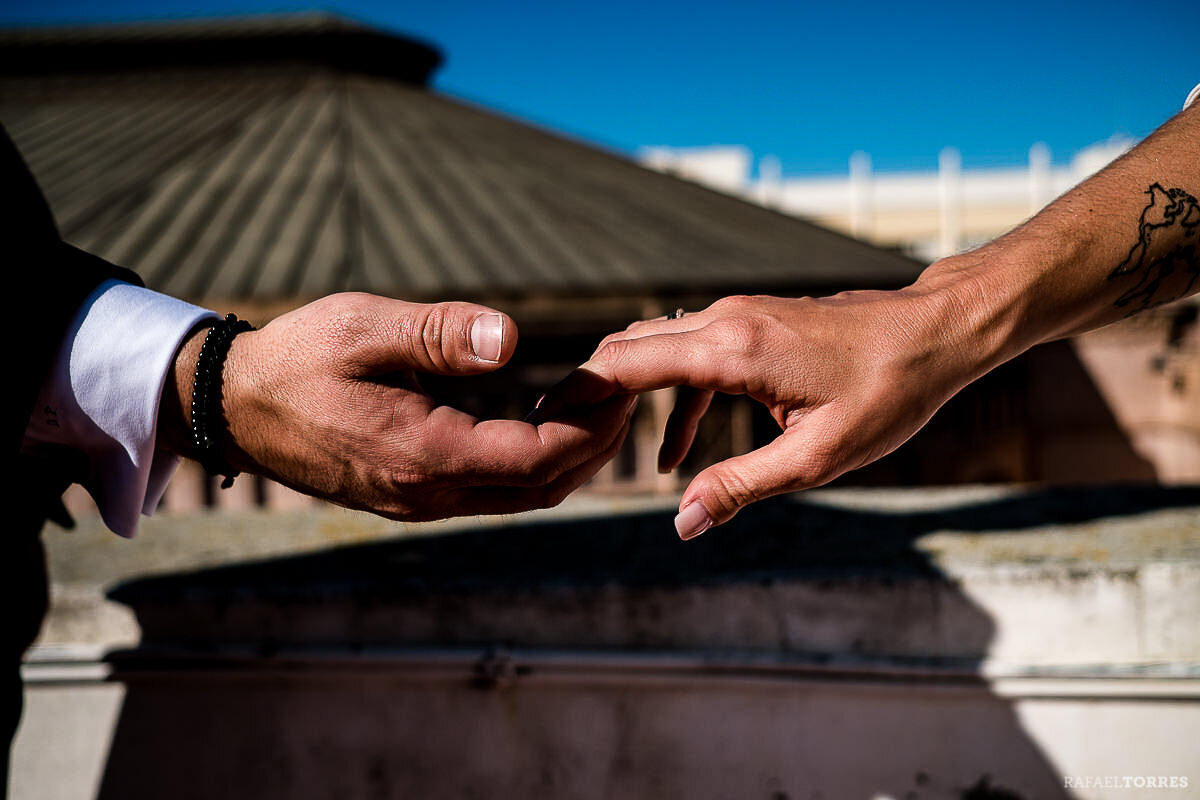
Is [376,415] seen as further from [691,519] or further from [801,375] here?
[801,375]

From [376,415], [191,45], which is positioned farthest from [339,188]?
[376,415]

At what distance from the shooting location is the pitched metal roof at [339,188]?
6816 millimetres

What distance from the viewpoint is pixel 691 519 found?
1418mm

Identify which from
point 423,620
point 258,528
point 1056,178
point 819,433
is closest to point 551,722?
point 423,620

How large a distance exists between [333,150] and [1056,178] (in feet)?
89.6

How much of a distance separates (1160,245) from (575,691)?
1.76 meters

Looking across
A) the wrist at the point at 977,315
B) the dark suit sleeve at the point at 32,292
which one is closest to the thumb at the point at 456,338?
the dark suit sleeve at the point at 32,292

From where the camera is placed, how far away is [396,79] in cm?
1182

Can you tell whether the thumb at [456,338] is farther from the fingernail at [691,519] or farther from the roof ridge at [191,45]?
the roof ridge at [191,45]

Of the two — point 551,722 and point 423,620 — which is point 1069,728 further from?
point 423,620

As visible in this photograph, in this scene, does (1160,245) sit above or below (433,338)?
above

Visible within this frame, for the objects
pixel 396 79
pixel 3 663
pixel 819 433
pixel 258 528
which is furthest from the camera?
pixel 396 79

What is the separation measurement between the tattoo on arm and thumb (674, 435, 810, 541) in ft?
2.90

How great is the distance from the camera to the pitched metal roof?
6.82m
